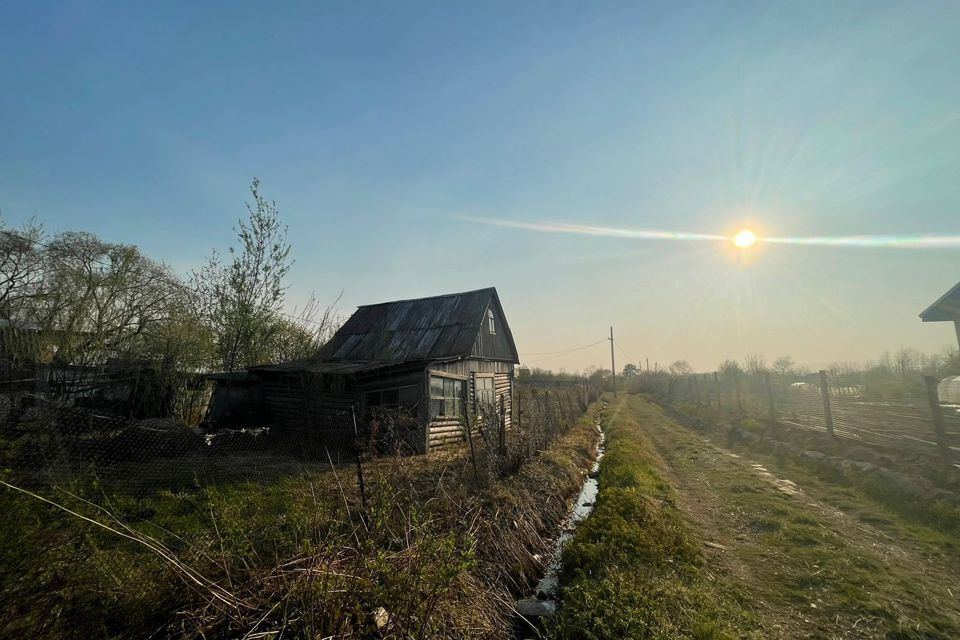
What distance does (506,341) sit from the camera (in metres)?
21.6

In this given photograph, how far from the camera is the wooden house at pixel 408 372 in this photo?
12742 millimetres

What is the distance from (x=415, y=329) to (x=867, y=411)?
19.3m

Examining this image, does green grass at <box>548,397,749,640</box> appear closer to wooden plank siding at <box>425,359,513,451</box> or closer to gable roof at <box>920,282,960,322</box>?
wooden plank siding at <box>425,359,513,451</box>

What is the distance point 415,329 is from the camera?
17594 millimetres

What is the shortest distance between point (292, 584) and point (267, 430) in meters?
11.2

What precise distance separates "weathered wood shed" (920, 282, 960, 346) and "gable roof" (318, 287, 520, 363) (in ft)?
45.4

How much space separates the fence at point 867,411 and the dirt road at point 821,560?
2604 mm

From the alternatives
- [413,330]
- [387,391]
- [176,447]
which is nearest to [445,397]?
[387,391]

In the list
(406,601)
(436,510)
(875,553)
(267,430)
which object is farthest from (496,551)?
(267,430)

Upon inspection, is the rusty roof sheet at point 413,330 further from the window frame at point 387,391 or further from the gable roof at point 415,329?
the window frame at point 387,391

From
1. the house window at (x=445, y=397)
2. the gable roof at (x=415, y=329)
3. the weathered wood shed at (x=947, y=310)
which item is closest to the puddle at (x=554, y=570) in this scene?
the house window at (x=445, y=397)

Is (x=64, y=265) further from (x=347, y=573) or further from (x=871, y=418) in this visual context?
(x=871, y=418)

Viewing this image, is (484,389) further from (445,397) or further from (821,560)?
(821,560)

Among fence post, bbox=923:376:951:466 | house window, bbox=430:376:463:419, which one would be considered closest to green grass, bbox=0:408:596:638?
house window, bbox=430:376:463:419
